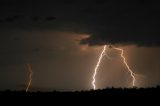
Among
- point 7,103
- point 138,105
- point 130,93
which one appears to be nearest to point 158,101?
point 138,105

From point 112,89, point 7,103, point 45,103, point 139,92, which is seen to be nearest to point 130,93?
point 139,92

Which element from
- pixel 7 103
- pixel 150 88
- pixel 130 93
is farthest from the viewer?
pixel 150 88

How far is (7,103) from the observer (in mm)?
49438

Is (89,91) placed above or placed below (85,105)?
below

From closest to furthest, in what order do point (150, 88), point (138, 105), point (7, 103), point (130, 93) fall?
point (138, 105) < point (7, 103) < point (130, 93) < point (150, 88)

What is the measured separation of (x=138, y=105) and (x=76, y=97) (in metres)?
8.37

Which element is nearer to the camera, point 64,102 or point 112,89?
point 64,102

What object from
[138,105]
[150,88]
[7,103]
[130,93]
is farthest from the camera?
[150,88]

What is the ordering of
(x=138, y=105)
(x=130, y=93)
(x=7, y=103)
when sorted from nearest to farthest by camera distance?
(x=138, y=105), (x=7, y=103), (x=130, y=93)

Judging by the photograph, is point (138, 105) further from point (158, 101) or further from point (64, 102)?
point (64, 102)

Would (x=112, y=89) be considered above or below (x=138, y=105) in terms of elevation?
below

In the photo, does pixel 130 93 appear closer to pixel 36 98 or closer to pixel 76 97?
pixel 76 97

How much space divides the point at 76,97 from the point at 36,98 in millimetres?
4206

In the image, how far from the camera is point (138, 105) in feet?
152
